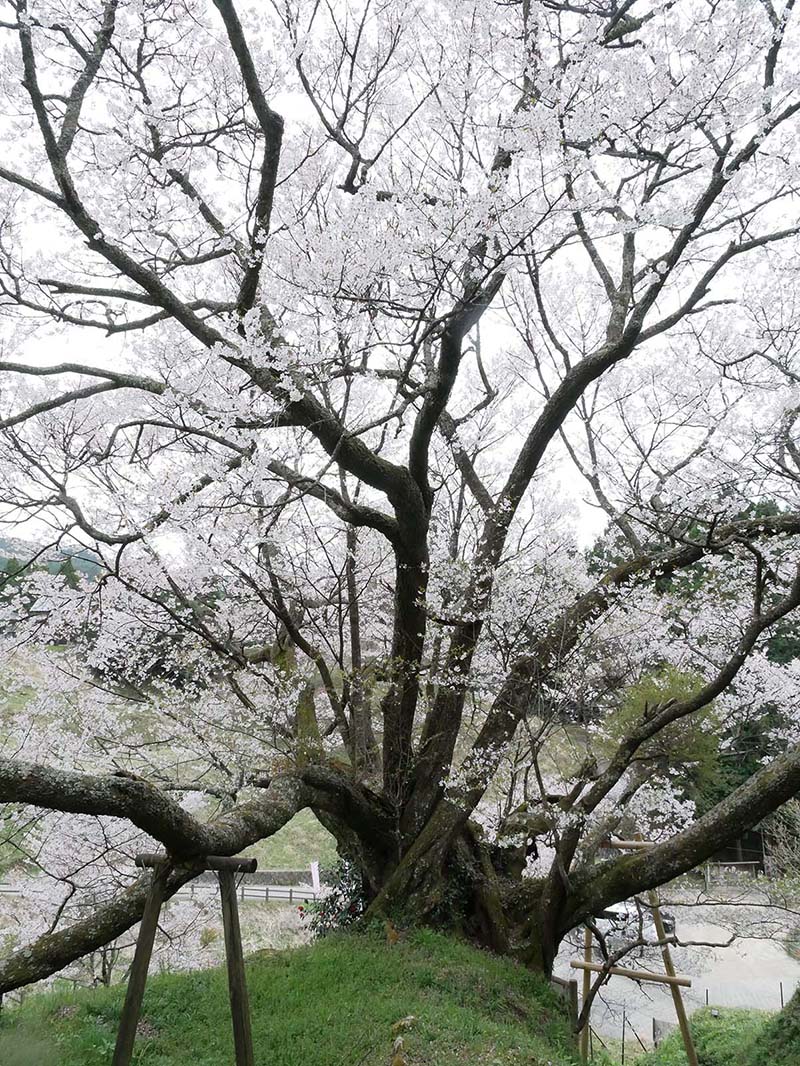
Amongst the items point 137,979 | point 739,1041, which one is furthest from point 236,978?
point 739,1041

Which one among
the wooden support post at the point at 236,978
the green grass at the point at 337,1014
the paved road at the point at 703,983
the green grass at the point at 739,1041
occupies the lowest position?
the paved road at the point at 703,983

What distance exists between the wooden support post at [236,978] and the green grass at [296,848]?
16.9 metres

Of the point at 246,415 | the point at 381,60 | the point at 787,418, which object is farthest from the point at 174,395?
the point at 787,418

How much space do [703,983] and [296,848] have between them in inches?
454

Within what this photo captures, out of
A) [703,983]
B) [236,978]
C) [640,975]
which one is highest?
[236,978]

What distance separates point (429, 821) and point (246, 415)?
181 inches

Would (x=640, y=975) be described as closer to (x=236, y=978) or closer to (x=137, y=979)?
(x=236, y=978)

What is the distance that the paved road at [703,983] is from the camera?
13.4m

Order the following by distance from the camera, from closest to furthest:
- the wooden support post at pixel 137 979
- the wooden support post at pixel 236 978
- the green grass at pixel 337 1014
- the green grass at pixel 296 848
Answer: the wooden support post at pixel 137 979 → the wooden support post at pixel 236 978 → the green grass at pixel 337 1014 → the green grass at pixel 296 848

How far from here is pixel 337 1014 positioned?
194 inches

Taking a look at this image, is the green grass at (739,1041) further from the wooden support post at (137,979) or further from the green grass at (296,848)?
the green grass at (296,848)

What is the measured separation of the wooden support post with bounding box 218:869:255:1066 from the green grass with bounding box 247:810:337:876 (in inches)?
665

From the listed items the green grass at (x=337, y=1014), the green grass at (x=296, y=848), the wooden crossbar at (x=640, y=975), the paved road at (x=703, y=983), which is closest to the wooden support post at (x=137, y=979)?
the green grass at (x=337, y=1014)

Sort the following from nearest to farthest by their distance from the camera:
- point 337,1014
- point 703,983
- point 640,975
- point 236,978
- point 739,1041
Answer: point 236,978
point 337,1014
point 640,975
point 739,1041
point 703,983
